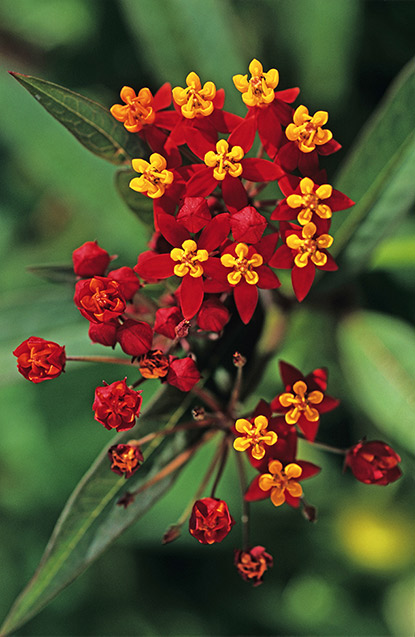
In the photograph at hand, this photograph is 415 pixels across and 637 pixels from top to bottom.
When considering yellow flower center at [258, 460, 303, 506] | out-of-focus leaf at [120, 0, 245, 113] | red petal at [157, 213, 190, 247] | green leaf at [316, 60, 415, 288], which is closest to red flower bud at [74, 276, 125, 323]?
red petal at [157, 213, 190, 247]

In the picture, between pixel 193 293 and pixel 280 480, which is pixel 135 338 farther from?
pixel 280 480

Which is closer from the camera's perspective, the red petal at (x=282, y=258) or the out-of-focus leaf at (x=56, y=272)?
the red petal at (x=282, y=258)

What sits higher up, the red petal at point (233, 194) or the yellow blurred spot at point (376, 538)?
the red petal at point (233, 194)

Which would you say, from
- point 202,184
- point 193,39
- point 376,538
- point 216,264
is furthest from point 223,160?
point 376,538

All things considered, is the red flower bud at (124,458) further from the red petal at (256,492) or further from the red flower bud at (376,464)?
the red flower bud at (376,464)

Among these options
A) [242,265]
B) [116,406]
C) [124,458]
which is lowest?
[124,458]

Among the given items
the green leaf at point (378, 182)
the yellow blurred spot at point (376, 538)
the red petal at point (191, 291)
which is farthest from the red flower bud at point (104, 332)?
the yellow blurred spot at point (376, 538)

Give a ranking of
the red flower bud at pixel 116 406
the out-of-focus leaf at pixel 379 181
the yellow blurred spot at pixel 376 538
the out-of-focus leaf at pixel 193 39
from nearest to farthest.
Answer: the red flower bud at pixel 116 406
the out-of-focus leaf at pixel 379 181
the out-of-focus leaf at pixel 193 39
the yellow blurred spot at pixel 376 538

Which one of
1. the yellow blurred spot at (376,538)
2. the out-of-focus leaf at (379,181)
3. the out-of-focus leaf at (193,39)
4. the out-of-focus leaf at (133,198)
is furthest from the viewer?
the yellow blurred spot at (376,538)
